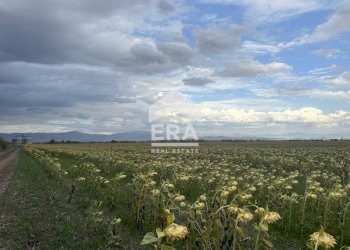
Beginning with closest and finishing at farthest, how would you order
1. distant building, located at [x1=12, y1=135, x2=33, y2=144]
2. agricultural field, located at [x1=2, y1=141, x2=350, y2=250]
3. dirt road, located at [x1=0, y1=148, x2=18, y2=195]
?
1. agricultural field, located at [x1=2, y1=141, x2=350, y2=250]
2. dirt road, located at [x1=0, y1=148, x2=18, y2=195]
3. distant building, located at [x1=12, y1=135, x2=33, y2=144]

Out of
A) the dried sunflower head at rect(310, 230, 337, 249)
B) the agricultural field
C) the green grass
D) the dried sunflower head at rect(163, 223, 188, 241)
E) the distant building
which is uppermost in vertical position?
the distant building

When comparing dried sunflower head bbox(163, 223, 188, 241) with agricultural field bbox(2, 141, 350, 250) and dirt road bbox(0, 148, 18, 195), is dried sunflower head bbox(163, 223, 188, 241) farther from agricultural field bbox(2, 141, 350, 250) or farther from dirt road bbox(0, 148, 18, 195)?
dirt road bbox(0, 148, 18, 195)

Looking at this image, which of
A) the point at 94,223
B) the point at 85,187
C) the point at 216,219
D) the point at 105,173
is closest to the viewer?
the point at 216,219

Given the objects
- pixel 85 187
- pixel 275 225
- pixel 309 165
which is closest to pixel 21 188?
pixel 85 187

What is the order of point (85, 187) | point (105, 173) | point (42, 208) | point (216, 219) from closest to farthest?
point (216, 219) < point (42, 208) < point (85, 187) < point (105, 173)

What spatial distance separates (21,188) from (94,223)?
10371 mm

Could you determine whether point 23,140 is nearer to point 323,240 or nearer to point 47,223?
point 47,223

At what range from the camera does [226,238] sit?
602cm

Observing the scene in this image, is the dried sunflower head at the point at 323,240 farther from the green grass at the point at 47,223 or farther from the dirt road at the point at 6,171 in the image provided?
the dirt road at the point at 6,171

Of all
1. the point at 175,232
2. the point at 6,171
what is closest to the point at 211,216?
the point at 175,232

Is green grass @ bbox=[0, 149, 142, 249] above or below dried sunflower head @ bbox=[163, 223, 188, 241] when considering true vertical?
below

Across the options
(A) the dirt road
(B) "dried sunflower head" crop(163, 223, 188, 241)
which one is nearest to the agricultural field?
(B) "dried sunflower head" crop(163, 223, 188, 241)

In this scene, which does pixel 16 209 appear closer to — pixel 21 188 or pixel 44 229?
pixel 44 229

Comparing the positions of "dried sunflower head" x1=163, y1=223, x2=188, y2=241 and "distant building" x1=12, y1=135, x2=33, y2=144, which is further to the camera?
"distant building" x1=12, y1=135, x2=33, y2=144
